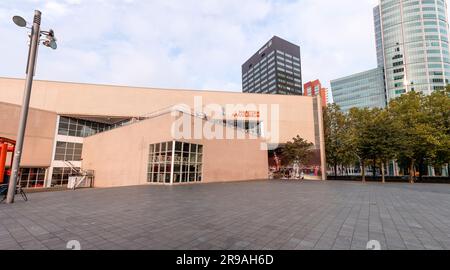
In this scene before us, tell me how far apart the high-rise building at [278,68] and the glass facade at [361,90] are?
23.6 metres

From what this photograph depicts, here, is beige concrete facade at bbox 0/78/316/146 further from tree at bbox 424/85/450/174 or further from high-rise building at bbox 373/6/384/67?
high-rise building at bbox 373/6/384/67

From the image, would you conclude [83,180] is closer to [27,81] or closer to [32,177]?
[32,177]

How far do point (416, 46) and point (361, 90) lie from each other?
28024 mm

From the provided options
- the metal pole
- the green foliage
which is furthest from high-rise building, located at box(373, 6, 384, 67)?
the metal pole

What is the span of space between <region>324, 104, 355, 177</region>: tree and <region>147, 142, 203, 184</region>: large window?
28.6 m

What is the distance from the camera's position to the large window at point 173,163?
1789 cm

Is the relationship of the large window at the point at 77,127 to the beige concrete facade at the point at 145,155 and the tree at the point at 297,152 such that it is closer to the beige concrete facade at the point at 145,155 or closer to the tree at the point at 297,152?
the beige concrete facade at the point at 145,155

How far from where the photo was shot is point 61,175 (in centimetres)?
2966

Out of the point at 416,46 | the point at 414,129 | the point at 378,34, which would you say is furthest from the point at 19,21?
the point at 378,34

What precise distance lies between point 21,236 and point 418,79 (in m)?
126

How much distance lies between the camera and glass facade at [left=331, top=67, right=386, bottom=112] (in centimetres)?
10744

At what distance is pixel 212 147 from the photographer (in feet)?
74.2

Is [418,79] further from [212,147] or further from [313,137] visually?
[212,147]
